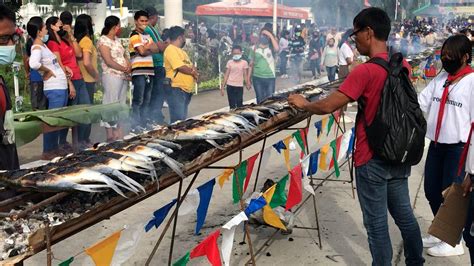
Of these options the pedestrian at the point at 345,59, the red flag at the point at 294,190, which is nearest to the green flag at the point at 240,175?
the red flag at the point at 294,190

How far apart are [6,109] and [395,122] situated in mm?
2518

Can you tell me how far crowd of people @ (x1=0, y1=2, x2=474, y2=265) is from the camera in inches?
138

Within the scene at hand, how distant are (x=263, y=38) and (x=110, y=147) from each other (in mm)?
7587

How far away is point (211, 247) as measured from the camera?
9.88 feet

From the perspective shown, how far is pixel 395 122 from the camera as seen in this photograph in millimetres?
3396

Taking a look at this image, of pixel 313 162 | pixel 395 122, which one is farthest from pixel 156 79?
pixel 395 122

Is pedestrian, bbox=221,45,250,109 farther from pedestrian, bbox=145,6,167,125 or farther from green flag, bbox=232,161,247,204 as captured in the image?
green flag, bbox=232,161,247,204

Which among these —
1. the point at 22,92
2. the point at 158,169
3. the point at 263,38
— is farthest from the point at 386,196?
the point at 22,92

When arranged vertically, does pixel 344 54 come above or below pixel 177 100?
above

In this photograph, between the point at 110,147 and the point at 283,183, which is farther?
the point at 283,183

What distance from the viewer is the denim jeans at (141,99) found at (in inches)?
318

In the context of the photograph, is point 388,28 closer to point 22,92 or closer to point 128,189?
point 128,189

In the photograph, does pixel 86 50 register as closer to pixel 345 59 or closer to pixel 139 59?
pixel 139 59

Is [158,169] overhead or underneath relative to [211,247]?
overhead
